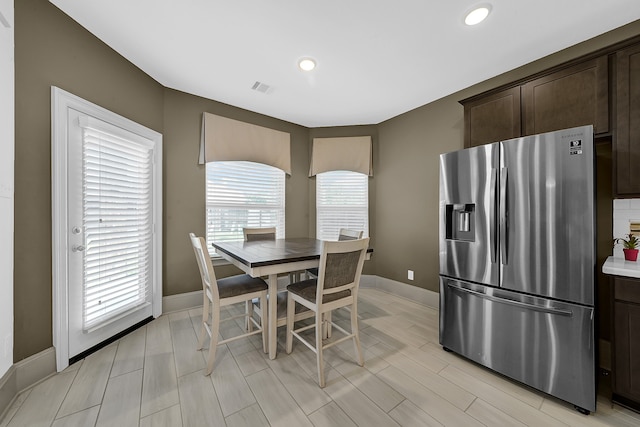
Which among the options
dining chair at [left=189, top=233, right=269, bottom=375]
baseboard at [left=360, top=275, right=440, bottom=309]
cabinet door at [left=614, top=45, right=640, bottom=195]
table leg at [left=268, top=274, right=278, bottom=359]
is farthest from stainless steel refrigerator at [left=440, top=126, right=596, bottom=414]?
dining chair at [left=189, top=233, right=269, bottom=375]

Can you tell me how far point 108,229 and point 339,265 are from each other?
206 cm

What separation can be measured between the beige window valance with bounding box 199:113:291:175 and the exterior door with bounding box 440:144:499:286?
2.37 m

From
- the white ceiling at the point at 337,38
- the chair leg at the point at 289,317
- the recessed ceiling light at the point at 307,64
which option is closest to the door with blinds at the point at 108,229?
the white ceiling at the point at 337,38

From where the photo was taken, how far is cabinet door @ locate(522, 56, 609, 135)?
5.79 feet

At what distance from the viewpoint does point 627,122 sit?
5.41ft

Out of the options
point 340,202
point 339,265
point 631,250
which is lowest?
point 339,265

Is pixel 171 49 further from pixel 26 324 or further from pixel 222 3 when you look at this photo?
pixel 26 324

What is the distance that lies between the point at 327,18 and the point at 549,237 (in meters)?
2.15

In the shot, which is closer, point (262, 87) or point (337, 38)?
point (337, 38)

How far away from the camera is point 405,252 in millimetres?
3525

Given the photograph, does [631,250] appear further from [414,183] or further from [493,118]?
[414,183]

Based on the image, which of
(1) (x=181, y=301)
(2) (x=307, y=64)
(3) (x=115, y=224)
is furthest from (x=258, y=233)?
(2) (x=307, y=64)

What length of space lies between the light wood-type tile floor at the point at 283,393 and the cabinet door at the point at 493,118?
1989 millimetres

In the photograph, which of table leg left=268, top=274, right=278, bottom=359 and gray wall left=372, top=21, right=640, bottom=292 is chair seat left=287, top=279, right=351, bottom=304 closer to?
table leg left=268, top=274, right=278, bottom=359
